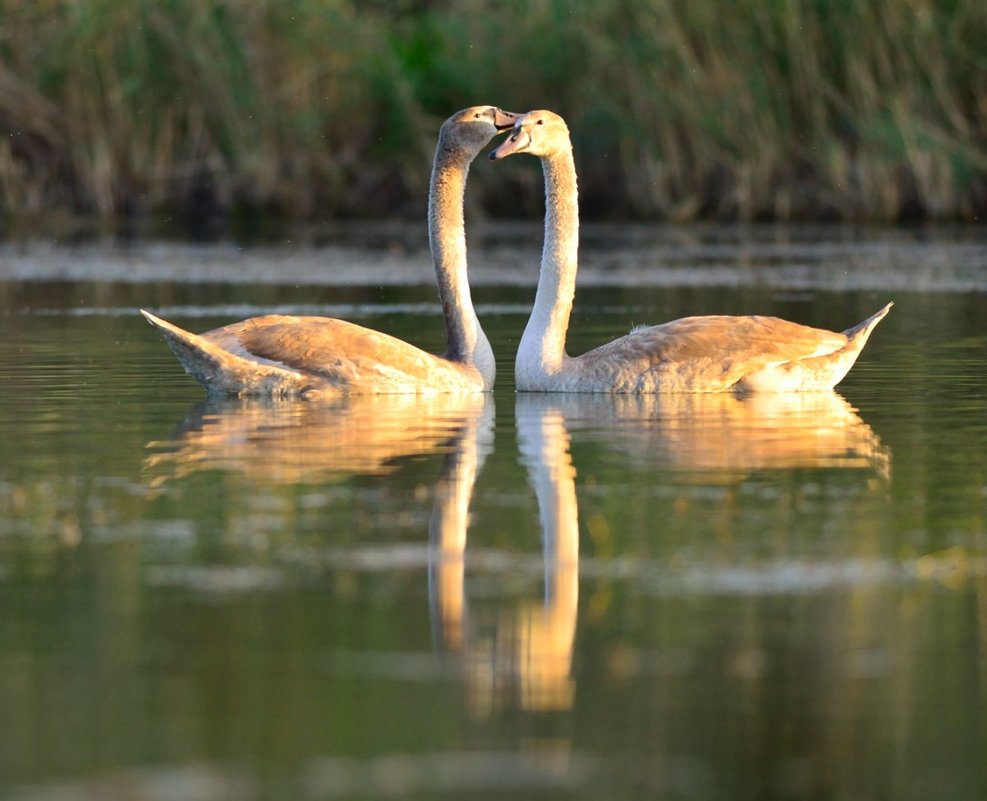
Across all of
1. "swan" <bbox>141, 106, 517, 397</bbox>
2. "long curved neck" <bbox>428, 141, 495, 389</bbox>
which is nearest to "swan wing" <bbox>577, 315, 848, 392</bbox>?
"long curved neck" <bbox>428, 141, 495, 389</bbox>

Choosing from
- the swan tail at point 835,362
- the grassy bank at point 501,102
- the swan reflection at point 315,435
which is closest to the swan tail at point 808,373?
the swan tail at point 835,362

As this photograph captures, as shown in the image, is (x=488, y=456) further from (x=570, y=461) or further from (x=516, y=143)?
(x=516, y=143)

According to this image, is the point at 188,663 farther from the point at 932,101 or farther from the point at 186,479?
the point at 932,101

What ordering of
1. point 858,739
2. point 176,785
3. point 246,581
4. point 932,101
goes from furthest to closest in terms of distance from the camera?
point 932,101, point 246,581, point 858,739, point 176,785

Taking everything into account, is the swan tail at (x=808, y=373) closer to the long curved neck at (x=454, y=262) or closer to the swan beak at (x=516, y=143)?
the long curved neck at (x=454, y=262)

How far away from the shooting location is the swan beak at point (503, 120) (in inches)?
517

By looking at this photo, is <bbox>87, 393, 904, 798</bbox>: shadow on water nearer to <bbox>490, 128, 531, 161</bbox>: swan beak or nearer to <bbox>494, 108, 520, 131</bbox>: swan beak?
<bbox>490, 128, 531, 161</bbox>: swan beak

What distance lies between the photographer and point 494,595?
6.70 meters

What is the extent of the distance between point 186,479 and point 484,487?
1220 mm

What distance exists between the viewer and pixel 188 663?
592cm

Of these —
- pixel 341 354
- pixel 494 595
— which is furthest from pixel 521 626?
pixel 341 354

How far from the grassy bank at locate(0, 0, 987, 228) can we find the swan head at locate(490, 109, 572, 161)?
46.0ft

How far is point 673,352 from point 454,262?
5.11 feet

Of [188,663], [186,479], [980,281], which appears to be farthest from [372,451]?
[980,281]
